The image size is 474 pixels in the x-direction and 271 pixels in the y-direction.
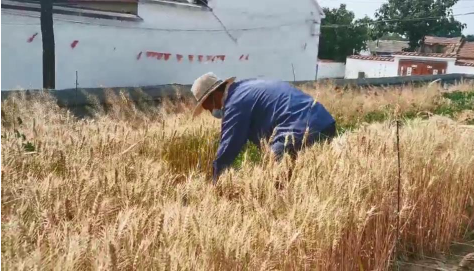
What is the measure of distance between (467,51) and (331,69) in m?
14.4

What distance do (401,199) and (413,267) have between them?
0.41 meters

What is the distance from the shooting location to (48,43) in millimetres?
13148

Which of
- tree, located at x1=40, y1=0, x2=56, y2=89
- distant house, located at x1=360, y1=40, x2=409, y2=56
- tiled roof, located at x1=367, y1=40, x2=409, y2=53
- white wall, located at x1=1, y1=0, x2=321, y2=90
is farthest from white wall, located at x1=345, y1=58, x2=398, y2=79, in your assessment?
tree, located at x1=40, y1=0, x2=56, y2=89

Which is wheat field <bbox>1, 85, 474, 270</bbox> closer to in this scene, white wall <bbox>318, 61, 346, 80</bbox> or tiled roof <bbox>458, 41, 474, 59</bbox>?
white wall <bbox>318, 61, 346, 80</bbox>

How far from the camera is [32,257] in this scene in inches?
60.1

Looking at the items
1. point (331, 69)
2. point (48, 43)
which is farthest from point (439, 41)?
point (48, 43)

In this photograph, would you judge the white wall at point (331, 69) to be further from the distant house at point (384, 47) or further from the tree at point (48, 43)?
the tree at point (48, 43)

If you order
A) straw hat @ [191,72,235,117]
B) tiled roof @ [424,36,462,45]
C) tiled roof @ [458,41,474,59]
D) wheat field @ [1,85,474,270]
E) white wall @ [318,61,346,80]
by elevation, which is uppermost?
tiled roof @ [424,36,462,45]

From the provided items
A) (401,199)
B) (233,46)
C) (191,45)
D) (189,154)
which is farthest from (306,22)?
(401,199)

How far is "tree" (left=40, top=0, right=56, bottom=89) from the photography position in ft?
42.3

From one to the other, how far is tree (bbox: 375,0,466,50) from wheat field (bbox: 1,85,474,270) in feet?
144

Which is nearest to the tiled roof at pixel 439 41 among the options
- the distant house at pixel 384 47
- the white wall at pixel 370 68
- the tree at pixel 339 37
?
the distant house at pixel 384 47

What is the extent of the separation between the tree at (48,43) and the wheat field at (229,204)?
30.2ft

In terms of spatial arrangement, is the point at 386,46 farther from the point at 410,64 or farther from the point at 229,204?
the point at 229,204
